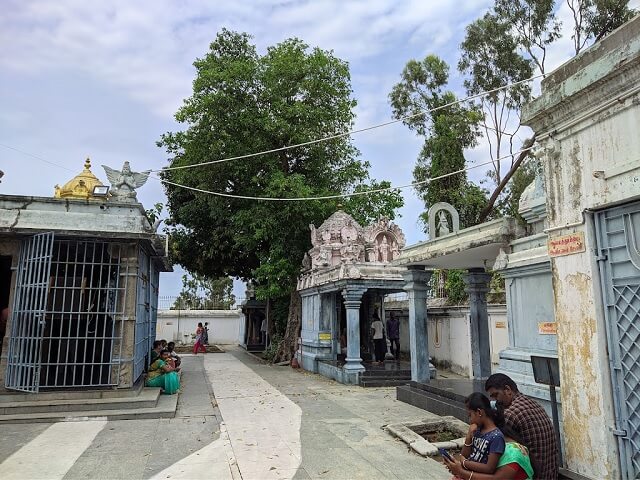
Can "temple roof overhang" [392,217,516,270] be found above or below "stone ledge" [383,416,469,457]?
above

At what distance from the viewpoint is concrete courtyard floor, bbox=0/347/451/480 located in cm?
514

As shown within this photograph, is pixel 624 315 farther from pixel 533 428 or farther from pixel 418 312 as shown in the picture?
pixel 418 312

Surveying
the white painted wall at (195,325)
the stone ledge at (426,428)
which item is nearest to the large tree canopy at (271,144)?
the stone ledge at (426,428)

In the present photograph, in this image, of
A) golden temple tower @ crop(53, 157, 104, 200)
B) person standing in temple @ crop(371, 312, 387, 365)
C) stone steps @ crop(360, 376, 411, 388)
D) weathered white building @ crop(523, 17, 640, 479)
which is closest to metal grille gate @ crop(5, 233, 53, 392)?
golden temple tower @ crop(53, 157, 104, 200)

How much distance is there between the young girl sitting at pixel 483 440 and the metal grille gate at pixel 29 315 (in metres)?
7.17

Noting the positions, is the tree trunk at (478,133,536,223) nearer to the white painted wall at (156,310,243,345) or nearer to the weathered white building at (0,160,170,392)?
the weathered white building at (0,160,170,392)

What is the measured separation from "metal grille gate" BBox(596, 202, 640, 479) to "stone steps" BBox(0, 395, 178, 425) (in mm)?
6580

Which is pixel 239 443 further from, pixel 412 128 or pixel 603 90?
pixel 412 128

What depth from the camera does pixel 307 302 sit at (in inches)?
607

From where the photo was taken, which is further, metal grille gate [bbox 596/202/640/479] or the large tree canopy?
the large tree canopy

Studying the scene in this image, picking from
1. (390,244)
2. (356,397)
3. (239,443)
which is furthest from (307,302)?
(239,443)

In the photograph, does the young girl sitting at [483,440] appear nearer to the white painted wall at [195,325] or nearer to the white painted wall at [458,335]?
the white painted wall at [458,335]

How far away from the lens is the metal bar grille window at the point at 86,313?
27.3 feet

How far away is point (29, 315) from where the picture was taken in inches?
316
